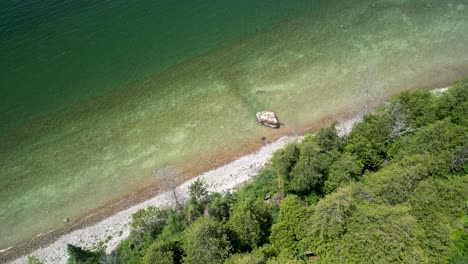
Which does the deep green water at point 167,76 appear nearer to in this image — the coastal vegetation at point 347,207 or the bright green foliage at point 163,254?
the coastal vegetation at point 347,207

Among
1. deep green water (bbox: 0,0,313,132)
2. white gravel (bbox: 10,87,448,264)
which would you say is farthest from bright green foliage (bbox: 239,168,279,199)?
deep green water (bbox: 0,0,313,132)

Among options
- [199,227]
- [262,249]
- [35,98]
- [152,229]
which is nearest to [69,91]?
[35,98]

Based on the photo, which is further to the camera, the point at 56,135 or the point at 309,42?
the point at 309,42

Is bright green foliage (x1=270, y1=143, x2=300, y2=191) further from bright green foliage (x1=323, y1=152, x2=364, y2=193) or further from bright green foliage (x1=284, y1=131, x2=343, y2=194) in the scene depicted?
bright green foliage (x1=323, y1=152, x2=364, y2=193)

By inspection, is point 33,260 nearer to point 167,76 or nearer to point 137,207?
point 137,207

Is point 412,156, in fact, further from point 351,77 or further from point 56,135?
point 56,135

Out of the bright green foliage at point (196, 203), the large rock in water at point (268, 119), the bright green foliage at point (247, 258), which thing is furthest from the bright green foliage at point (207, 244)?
the large rock in water at point (268, 119)
